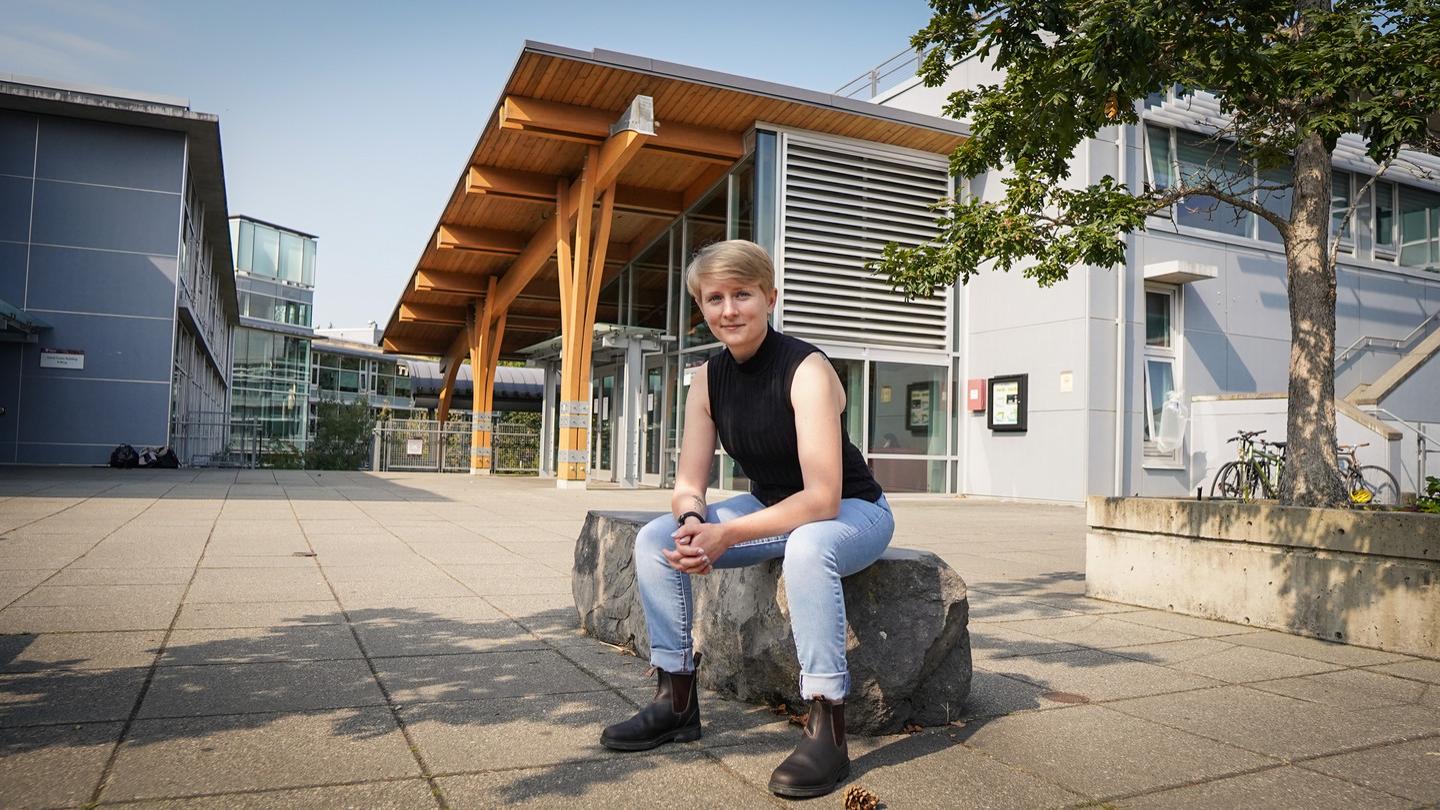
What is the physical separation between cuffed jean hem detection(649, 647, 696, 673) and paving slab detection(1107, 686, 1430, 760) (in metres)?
1.57

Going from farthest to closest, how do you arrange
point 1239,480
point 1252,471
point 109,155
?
1. point 109,155
2. point 1239,480
3. point 1252,471

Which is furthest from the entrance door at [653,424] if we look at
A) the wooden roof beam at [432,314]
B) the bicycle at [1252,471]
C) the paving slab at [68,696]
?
the paving slab at [68,696]

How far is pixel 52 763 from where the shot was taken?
2484mm

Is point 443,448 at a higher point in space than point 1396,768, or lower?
→ higher

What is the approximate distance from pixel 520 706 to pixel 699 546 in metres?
0.99

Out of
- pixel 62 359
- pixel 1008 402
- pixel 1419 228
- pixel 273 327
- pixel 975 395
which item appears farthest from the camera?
pixel 273 327

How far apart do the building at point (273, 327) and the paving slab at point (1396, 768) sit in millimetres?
49424

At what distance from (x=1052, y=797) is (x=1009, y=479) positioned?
1445 centimetres

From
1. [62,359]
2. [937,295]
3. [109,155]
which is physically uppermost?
[109,155]

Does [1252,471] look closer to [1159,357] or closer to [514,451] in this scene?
[1159,357]

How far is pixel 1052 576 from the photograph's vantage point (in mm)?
6984

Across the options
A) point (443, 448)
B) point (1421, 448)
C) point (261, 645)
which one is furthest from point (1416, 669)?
point (443, 448)

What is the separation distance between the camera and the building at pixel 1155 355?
49.3 feet

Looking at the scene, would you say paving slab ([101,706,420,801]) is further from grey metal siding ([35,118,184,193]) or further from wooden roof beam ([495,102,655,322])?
grey metal siding ([35,118,184,193])
